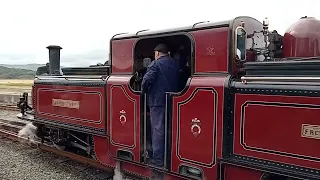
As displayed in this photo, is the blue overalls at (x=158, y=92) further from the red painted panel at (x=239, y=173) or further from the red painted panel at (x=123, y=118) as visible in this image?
the red painted panel at (x=239, y=173)

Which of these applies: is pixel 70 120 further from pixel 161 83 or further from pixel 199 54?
pixel 199 54

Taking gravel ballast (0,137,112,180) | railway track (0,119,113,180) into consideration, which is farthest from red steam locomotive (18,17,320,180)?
gravel ballast (0,137,112,180)

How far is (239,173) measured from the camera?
11.4 feet

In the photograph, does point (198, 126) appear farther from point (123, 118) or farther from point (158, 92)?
point (123, 118)


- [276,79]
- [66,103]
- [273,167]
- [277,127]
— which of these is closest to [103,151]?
[66,103]

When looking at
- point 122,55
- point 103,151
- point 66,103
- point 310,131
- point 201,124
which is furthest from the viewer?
point 66,103

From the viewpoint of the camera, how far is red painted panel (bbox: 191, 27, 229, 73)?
3578mm

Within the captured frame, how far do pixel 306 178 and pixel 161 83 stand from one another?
2.07m

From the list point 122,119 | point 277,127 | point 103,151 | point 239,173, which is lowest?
point 103,151

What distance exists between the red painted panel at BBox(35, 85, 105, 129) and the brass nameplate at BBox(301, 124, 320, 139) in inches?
122

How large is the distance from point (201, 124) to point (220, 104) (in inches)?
14.2

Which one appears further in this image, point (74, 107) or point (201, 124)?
point (74, 107)

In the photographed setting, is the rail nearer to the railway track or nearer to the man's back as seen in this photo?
the man's back

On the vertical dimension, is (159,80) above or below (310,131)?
above
